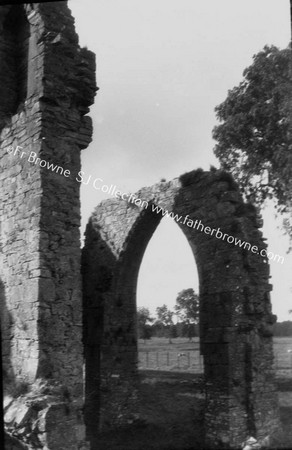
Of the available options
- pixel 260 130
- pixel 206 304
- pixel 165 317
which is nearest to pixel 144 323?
pixel 165 317

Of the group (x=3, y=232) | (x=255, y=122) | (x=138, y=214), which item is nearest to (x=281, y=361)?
(x=255, y=122)

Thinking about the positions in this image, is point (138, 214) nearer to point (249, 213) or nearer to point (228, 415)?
point (249, 213)

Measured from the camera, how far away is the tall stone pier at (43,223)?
623 cm

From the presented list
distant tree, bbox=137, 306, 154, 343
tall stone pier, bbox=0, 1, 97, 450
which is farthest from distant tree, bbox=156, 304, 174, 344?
tall stone pier, bbox=0, 1, 97, 450

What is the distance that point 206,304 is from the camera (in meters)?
11.0

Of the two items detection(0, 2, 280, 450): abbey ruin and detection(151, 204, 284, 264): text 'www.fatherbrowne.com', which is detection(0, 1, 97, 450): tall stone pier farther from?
detection(151, 204, 284, 264): text 'www.fatherbrowne.com'

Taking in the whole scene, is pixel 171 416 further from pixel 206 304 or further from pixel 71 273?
pixel 71 273

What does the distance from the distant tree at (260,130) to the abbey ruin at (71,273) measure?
8.76 feet

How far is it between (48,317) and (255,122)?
1150 centimetres

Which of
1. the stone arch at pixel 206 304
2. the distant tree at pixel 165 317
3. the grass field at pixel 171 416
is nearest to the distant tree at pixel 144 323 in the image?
the distant tree at pixel 165 317

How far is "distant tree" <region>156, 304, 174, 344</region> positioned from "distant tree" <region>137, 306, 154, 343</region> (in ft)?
3.82

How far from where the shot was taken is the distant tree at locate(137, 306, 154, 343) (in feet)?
159

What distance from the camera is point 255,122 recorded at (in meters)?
15.9

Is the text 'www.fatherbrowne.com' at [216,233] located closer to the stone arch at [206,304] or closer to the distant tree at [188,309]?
the stone arch at [206,304]
